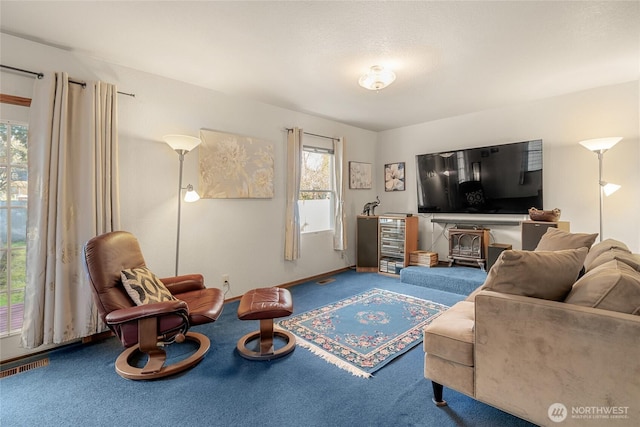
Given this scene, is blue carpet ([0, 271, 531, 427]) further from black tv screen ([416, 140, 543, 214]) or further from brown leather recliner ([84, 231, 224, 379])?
black tv screen ([416, 140, 543, 214])

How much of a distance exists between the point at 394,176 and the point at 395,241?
4.14 feet

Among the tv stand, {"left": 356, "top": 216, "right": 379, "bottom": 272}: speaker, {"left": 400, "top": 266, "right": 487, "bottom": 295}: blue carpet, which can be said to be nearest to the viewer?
{"left": 400, "top": 266, "right": 487, "bottom": 295}: blue carpet

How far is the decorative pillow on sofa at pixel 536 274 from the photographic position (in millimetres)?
1475

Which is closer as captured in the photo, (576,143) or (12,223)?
(12,223)

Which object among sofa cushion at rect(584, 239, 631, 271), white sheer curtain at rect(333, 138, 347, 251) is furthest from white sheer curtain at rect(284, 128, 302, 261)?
sofa cushion at rect(584, 239, 631, 271)

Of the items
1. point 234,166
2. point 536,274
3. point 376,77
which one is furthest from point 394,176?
point 536,274

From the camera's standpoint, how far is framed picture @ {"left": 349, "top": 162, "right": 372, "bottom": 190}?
5.11 metres

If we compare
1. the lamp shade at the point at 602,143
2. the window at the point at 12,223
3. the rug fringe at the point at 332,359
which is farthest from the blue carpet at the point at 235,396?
the lamp shade at the point at 602,143

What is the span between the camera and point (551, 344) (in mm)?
1325

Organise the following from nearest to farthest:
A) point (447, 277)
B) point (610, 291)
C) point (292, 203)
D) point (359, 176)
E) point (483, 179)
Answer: point (610, 291), point (447, 277), point (292, 203), point (483, 179), point (359, 176)

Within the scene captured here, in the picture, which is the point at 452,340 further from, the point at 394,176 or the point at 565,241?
the point at 394,176

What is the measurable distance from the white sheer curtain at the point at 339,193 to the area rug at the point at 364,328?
1302mm

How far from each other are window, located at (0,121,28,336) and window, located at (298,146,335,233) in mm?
2850

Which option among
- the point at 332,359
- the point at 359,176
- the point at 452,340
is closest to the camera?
the point at 452,340
